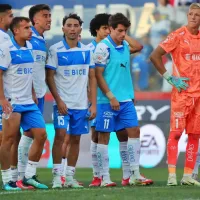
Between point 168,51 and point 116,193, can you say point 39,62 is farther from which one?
point 116,193

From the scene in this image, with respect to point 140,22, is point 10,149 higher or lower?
lower

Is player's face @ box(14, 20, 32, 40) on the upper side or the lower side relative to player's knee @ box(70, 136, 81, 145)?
upper

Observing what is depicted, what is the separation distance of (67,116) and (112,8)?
7.21m

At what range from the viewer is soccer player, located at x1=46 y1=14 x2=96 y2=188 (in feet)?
41.0

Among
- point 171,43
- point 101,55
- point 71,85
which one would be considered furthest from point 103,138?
point 171,43

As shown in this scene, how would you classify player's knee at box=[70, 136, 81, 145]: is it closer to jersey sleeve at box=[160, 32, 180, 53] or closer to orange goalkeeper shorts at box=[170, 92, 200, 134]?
orange goalkeeper shorts at box=[170, 92, 200, 134]

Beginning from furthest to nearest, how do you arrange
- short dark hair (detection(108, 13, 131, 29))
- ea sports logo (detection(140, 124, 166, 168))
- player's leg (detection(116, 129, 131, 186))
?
ea sports logo (detection(140, 124, 166, 168))
player's leg (detection(116, 129, 131, 186))
short dark hair (detection(108, 13, 131, 29))

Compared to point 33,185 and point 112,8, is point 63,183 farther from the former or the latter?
point 112,8

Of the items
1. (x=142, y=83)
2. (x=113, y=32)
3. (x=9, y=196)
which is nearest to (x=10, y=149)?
(x=9, y=196)

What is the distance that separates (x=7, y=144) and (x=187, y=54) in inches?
103

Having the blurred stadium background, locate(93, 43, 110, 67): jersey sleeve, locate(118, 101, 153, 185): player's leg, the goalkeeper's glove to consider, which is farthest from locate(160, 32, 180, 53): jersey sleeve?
the blurred stadium background

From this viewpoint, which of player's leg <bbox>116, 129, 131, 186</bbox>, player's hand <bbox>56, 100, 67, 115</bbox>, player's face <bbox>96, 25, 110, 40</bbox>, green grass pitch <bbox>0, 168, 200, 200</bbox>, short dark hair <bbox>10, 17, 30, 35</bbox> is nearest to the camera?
green grass pitch <bbox>0, 168, 200, 200</bbox>

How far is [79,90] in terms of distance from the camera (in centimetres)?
1259

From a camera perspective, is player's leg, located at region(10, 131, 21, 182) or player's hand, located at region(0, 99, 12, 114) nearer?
player's hand, located at region(0, 99, 12, 114)
